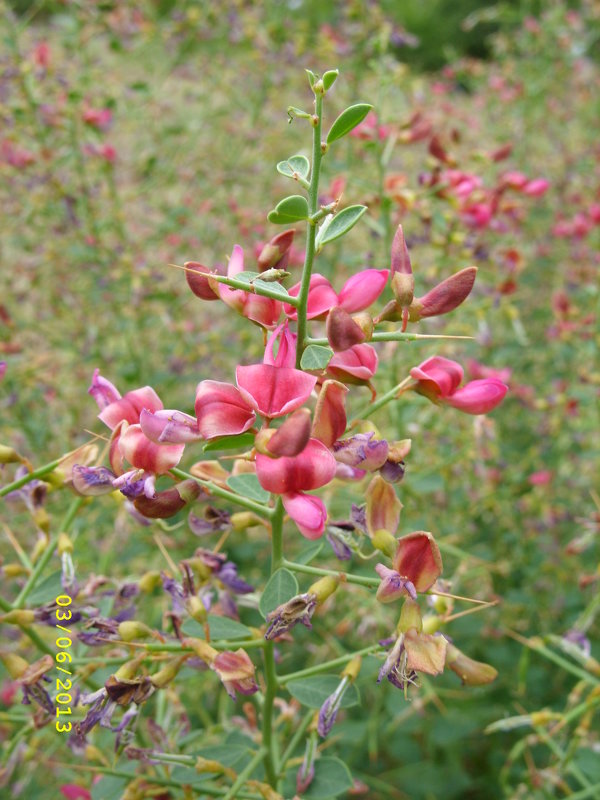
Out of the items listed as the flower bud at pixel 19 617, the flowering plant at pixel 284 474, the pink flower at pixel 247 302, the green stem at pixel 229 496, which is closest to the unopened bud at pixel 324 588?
the flowering plant at pixel 284 474

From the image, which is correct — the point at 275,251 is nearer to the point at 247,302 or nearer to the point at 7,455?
the point at 247,302

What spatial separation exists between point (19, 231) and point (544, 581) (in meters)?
2.71

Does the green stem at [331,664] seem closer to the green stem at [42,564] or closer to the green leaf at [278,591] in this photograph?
the green leaf at [278,591]

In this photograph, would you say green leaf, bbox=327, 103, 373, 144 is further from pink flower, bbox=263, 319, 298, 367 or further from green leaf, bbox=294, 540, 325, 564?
green leaf, bbox=294, 540, 325, 564

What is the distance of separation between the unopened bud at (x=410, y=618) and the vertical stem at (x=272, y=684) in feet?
0.58

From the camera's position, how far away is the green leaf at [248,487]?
3.16 feet

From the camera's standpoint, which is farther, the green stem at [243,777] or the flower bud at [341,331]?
the green stem at [243,777]

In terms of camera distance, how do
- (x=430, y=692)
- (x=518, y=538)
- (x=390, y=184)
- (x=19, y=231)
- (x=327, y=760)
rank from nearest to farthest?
(x=327, y=760) < (x=430, y=692) < (x=390, y=184) < (x=518, y=538) < (x=19, y=231)

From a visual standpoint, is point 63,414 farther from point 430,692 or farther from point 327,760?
point 327,760

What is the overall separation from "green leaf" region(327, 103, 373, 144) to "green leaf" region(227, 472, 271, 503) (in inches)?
17.9

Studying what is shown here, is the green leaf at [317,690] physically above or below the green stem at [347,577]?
below

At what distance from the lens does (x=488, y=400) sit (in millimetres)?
919

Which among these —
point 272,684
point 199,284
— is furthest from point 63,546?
point 199,284

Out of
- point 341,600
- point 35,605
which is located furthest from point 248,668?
point 341,600
